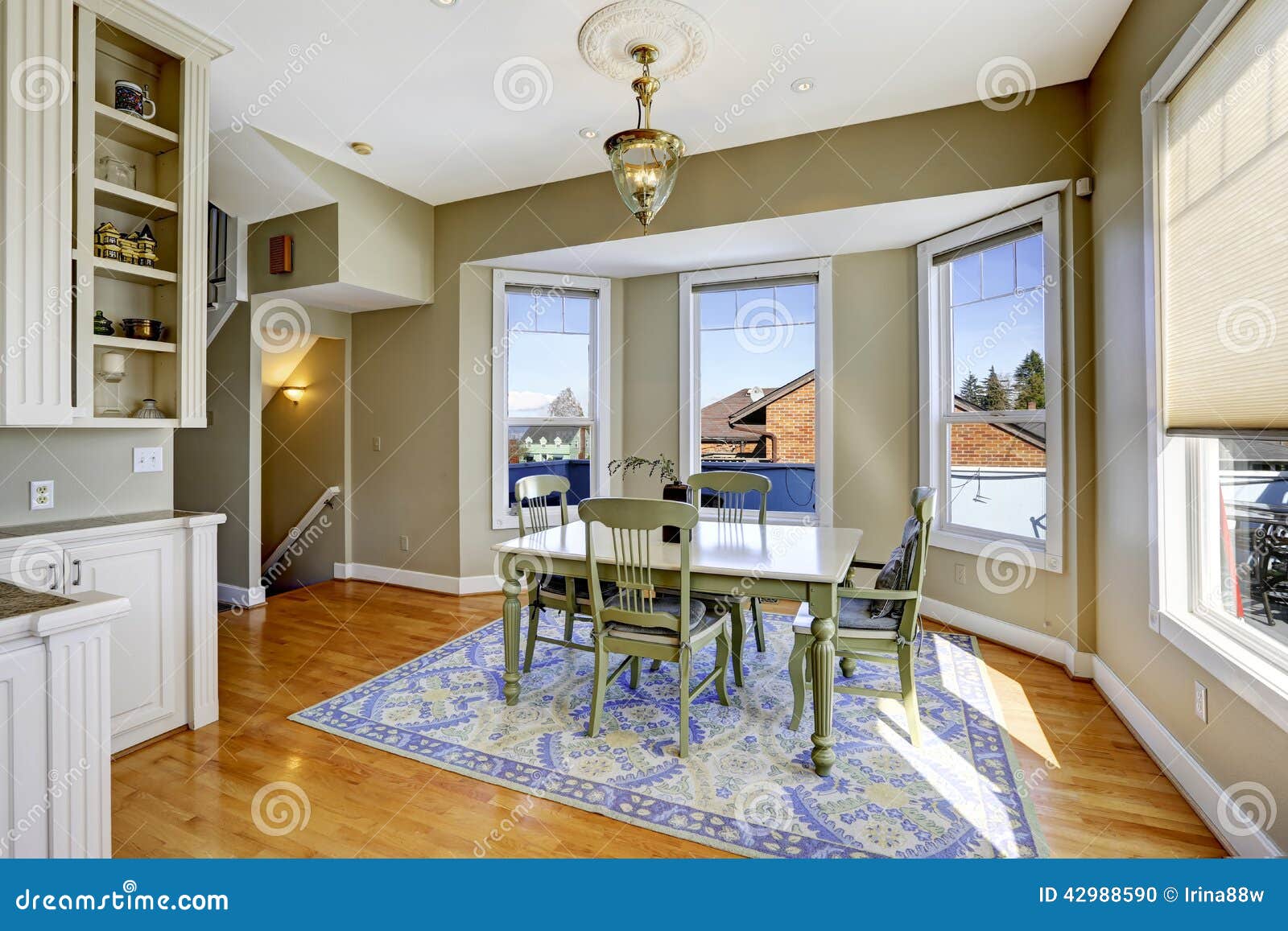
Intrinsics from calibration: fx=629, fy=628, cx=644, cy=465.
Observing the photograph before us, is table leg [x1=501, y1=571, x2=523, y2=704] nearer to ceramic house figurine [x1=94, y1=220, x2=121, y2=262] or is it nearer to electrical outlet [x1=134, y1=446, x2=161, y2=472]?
electrical outlet [x1=134, y1=446, x2=161, y2=472]

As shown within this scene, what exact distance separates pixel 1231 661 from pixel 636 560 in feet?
6.10

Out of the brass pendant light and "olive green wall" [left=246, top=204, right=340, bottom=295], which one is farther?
"olive green wall" [left=246, top=204, right=340, bottom=295]

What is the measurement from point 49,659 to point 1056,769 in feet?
9.96

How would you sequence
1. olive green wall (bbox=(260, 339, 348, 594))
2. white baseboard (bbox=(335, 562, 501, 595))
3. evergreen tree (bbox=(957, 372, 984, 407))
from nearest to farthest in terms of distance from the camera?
evergreen tree (bbox=(957, 372, 984, 407)) < white baseboard (bbox=(335, 562, 501, 595)) < olive green wall (bbox=(260, 339, 348, 594))

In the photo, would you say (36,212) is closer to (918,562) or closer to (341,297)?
(341,297)

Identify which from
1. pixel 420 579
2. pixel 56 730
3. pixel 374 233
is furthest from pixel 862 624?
pixel 374 233

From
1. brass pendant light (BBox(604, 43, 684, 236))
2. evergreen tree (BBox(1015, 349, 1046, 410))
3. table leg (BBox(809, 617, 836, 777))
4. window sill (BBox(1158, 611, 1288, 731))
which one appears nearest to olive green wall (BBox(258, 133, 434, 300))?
brass pendant light (BBox(604, 43, 684, 236))

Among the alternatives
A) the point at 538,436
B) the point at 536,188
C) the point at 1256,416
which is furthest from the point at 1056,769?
Answer: the point at 536,188

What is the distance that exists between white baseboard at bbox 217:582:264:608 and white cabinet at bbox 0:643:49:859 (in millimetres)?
3606

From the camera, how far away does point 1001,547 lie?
3650 millimetres

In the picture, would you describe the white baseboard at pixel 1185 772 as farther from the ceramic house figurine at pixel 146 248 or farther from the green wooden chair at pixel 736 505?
the ceramic house figurine at pixel 146 248

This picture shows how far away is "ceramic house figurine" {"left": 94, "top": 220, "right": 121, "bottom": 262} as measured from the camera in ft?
8.28

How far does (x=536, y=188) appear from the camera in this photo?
4.51 metres

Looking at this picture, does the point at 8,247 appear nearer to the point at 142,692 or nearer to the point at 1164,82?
the point at 142,692
